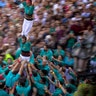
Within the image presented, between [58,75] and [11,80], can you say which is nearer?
[11,80]

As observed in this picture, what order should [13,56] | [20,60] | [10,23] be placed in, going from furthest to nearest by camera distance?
[10,23]
[13,56]
[20,60]

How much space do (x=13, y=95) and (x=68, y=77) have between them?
1690 millimetres

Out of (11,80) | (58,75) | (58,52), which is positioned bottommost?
(58,75)

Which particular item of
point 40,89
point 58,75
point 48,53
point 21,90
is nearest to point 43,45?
point 48,53

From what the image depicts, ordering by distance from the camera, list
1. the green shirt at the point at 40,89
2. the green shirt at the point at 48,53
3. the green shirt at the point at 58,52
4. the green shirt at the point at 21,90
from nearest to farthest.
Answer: the green shirt at the point at 21,90
the green shirt at the point at 40,89
the green shirt at the point at 48,53
the green shirt at the point at 58,52

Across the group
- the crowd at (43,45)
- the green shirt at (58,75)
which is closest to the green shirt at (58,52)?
the crowd at (43,45)

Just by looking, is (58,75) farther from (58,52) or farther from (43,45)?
(43,45)

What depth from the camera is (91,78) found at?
4.43m

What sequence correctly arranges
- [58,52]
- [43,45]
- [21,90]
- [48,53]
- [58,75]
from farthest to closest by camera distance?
[43,45], [58,52], [48,53], [58,75], [21,90]

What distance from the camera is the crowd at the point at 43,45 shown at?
8.68 metres

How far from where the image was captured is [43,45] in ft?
33.6

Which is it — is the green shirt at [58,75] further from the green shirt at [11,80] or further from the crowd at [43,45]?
the green shirt at [11,80]

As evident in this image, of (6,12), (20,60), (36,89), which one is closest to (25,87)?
(36,89)

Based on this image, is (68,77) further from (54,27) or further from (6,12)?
(6,12)
